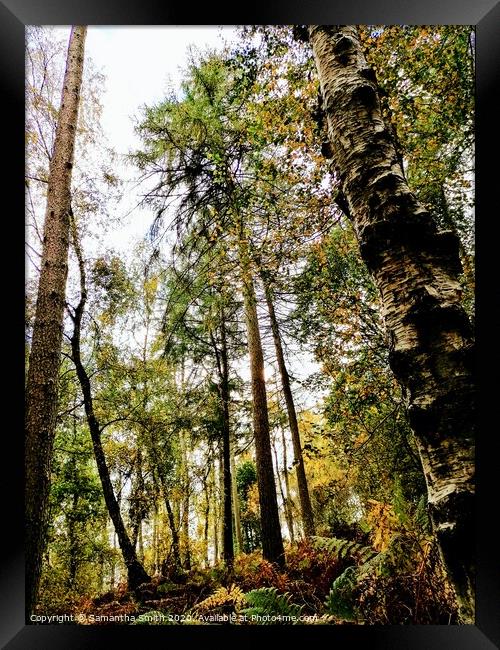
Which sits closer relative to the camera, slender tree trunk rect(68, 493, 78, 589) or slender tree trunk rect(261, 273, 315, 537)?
slender tree trunk rect(68, 493, 78, 589)

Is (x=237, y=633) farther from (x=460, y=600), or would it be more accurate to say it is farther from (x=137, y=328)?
(x=137, y=328)

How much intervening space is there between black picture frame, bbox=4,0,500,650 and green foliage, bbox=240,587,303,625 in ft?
0.52

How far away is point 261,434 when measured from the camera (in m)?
3.86

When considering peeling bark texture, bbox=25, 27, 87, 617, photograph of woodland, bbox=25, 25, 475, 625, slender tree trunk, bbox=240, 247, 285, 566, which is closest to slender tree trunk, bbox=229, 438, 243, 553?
photograph of woodland, bbox=25, 25, 475, 625

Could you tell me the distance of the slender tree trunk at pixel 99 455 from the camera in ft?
11.3

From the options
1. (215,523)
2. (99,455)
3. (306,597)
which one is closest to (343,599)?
(306,597)

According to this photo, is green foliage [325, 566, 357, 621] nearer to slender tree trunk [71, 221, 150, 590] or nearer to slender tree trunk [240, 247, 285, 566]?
slender tree trunk [240, 247, 285, 566]

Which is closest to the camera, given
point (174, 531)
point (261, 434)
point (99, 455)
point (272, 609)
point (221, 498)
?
point (272, 609)

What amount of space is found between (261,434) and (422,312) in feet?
9.22

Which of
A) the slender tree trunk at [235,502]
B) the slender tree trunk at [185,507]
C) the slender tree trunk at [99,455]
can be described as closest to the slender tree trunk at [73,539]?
the slender tree trunk at [99,455]

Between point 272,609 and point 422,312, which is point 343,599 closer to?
point 272,609

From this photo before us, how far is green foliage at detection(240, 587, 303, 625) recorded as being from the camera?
2.16m

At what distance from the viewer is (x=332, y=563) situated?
2.79 metres
